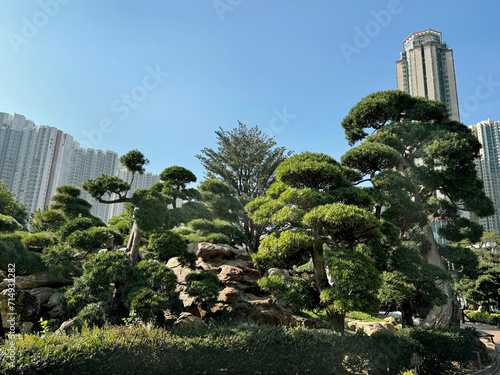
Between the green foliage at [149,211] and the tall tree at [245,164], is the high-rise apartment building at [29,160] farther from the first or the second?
the green foliage at [149,211]

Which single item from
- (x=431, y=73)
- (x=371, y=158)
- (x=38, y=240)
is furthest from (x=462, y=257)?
(x=431, y=73)

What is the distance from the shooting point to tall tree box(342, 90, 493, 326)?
380 inches

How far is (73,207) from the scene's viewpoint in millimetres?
12492

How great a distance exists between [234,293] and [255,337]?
3.61 metres

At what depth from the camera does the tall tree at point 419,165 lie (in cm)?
965

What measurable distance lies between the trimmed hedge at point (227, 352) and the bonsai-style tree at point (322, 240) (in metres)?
0.83

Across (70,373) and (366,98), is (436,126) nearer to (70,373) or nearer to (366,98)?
(366,98)

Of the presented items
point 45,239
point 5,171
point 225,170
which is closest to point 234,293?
point 45,239

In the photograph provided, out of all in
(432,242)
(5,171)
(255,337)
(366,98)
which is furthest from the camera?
(5,171)

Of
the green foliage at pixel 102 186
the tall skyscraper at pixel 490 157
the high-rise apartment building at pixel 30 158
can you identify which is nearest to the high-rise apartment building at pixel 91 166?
the high-rise apartment building at pixel 30 158

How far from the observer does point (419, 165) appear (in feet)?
37.3

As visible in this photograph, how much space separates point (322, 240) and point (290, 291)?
1.53 meters

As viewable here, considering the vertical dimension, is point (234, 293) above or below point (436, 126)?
below

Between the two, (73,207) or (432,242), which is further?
(73,207)
